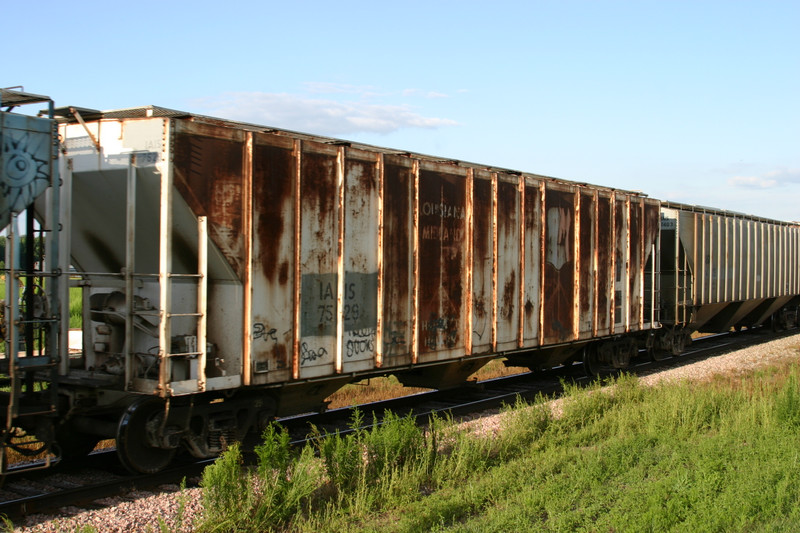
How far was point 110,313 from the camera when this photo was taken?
7.62m

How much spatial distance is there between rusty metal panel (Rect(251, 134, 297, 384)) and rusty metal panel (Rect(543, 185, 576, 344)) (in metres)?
5.90

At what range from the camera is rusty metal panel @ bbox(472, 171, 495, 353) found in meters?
10.9

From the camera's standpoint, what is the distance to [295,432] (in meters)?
9.52

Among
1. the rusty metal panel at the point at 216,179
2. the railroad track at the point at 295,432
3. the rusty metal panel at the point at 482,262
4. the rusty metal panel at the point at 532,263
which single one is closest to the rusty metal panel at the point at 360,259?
the railroad track at the point at 295,432

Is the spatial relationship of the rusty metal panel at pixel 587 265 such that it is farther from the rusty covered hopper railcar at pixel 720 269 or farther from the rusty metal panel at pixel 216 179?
the rusty metal panel at pixel 216 179

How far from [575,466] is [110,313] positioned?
213 inches

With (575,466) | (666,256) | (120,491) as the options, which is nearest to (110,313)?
(120,491)

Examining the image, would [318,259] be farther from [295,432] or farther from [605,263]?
[605,263]

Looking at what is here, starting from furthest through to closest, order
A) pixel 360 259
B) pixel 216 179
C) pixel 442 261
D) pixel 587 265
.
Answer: pixel 587 265, pixel 442 261, pixel 360 259, pixel 216 179

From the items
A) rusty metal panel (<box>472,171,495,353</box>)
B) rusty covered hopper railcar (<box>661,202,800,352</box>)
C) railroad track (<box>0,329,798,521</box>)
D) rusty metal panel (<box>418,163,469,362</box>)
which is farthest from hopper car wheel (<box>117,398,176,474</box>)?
rusty covered hopper railcar (<box>661,202,800,352</box>)

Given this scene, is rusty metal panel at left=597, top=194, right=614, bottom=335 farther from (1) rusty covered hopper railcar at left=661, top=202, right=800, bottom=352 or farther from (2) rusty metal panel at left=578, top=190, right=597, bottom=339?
(1) rusty covered hopper railcar at left=661, top=202, right=800, bottom=352

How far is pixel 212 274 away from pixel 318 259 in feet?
4.65

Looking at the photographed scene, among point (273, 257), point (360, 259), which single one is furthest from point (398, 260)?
point (273, 257)

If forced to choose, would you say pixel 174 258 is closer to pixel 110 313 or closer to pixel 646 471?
pixel 110 313
